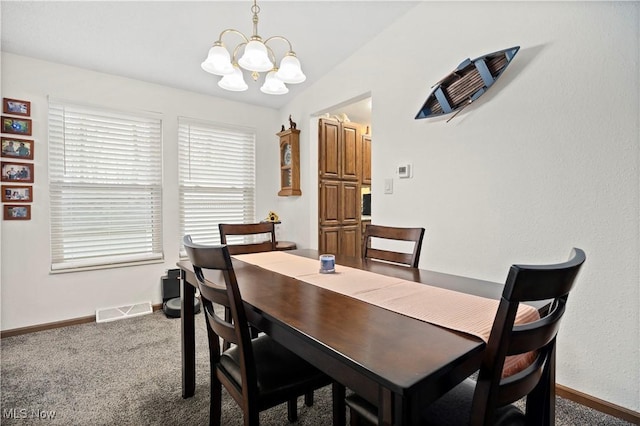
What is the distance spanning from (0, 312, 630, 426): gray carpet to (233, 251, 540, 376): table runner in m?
0.75

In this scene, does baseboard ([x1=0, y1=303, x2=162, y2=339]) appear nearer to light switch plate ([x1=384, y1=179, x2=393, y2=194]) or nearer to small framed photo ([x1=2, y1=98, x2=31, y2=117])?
small framed photo ([x1=2, y1=98, x2=31, y2=117])

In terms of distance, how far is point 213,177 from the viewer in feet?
11.9

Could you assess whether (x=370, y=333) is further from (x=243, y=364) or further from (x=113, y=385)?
(x=113, y=385)

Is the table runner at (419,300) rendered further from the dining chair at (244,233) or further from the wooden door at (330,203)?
the wooden door at (330,203)

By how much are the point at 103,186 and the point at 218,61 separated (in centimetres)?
208

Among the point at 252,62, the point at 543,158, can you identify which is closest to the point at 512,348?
the point at 543,158

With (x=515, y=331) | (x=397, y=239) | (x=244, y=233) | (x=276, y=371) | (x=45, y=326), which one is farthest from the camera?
(x=45, y=326)

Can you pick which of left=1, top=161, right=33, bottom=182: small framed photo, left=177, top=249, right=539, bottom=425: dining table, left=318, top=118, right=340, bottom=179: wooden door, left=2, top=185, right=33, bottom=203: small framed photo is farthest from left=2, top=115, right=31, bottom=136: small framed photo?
left=318, top=118, right=340, bottom=179: wooden door

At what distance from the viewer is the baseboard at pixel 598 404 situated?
1563 millimetres

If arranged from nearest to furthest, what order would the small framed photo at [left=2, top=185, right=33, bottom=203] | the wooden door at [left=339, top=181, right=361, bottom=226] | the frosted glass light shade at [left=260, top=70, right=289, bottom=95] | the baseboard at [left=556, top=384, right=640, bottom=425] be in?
the baseboard at [left=556, top=384, right=640, bottom=425] < the frosted glass light shade at [left=260, top=70, right=289, bottom=95] < the small framed photo at [left=2, top=185, right=33, bottom=203] < the wooden door at [left=339, top=181, right=361, bottom=226]

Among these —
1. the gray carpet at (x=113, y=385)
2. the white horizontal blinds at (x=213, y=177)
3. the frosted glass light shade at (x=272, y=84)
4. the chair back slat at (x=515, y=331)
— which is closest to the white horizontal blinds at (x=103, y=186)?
the white horizontal blinds at (x=213, y=177)

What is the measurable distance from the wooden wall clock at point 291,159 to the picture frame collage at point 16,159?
7.56 feet

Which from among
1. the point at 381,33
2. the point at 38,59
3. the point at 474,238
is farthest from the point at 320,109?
the point at 38,59

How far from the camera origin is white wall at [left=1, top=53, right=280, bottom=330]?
256 cm
